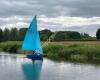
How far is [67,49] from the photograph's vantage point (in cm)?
6756

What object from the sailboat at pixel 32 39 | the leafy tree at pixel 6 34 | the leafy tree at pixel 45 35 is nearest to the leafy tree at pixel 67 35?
the leafy tree at pixel 45 35

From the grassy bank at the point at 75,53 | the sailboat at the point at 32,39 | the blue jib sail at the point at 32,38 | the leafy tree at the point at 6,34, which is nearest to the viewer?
the sailboat at the point at 32,39

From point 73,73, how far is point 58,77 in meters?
3.97

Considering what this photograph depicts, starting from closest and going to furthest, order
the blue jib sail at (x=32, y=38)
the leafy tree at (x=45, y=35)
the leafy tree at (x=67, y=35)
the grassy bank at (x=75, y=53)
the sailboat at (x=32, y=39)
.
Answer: the sailboat at (x=32, y=39) → the blue jib sail at (x=32, y=38) → the grassy bank at (x=75, y=53) → the leafy tree at (x=45, y=35) → the leafy tree at (x=67, y=35)

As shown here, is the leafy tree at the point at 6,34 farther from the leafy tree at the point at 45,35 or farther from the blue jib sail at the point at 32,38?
the blue jib sail at the point at 32,38

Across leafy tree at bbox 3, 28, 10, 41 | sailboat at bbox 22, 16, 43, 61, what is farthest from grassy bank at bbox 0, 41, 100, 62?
leafy tree at bbox 3, 28, 10, 41

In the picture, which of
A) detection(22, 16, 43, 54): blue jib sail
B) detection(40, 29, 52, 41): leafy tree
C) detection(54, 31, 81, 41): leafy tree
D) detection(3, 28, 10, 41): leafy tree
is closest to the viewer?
detection(22, 16, 43, 54): blue jib sail

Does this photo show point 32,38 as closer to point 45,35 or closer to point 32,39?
point 32,39

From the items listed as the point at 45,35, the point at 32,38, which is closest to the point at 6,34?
the point at 45,35

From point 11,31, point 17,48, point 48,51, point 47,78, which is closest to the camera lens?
point 47,78

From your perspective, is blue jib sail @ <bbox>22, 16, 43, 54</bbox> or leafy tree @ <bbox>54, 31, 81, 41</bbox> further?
leafy tree @ <bbox>54, 31, 81, 41</bbox>

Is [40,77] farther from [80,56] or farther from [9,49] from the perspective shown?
[9,49]

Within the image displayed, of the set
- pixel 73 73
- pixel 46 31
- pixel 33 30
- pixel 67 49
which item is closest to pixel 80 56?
pixel 67 49

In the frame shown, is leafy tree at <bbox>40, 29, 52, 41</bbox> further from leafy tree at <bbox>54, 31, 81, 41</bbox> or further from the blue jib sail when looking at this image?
the blue jib sail
